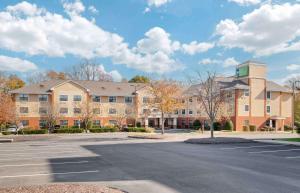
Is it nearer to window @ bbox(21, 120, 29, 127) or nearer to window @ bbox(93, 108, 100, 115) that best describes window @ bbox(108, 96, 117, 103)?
window @ bbox(93, 108, 100, 115)

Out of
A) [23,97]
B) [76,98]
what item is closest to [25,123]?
[23,97]

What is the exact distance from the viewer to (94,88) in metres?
64.8

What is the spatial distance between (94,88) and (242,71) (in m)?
29.1

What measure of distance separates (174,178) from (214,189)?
7.48 feet

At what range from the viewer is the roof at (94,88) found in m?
59.2

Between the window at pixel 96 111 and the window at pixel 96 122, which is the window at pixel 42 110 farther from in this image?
the window at pixel 96 122

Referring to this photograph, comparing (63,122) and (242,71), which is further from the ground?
(242,71)

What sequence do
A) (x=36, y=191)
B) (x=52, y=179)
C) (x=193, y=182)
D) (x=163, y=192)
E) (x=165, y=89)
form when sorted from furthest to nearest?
(x=165, y=89)
(x=52, y=179)
(x=193, y=182)
(x=163, y=192)
(x=36, y=191)

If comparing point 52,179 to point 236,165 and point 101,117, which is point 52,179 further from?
point 101,117

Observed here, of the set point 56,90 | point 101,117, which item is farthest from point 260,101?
point 56,90

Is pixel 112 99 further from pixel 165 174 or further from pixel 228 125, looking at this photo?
pixel 165 174

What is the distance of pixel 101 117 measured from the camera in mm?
63281

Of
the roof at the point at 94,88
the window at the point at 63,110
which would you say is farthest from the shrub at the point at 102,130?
the roof at the point at 94,88

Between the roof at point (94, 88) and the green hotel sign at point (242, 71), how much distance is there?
65.4ft
